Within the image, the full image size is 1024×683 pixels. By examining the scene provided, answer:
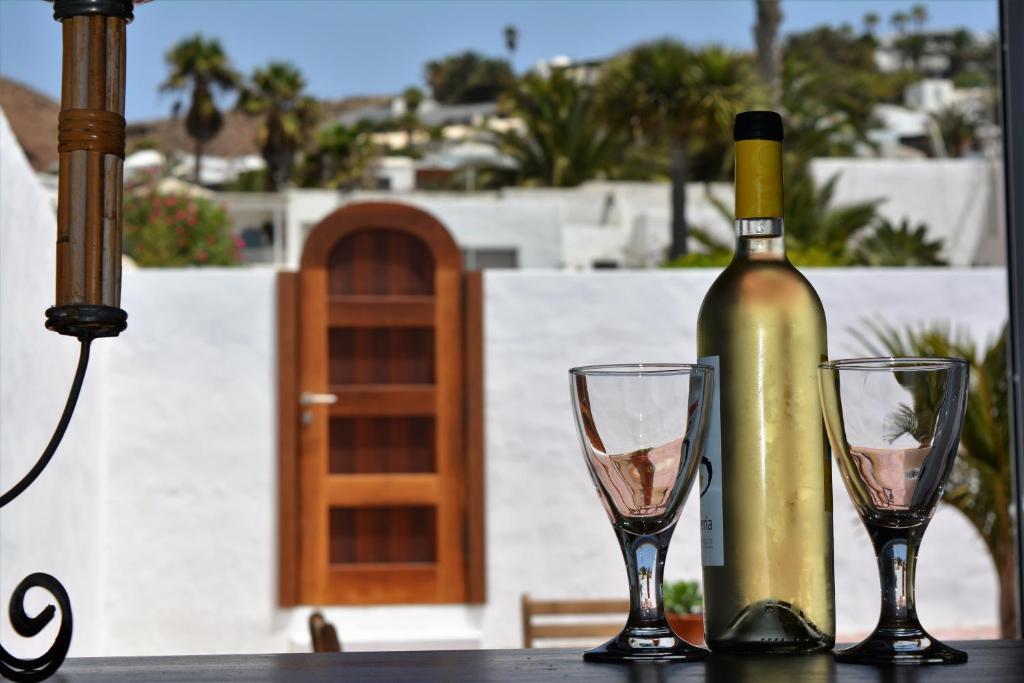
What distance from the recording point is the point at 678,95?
46.6ft

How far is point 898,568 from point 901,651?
0.15ft

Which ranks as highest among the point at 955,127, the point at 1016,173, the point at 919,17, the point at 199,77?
the point at 919,17

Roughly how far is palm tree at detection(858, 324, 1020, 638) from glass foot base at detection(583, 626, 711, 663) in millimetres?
3889

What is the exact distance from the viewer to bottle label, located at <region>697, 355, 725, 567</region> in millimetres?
780

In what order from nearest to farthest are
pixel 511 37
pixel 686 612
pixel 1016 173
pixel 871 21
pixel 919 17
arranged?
pixel 1016 173 < pixel 686 612 < pixel 511 37 < pixel 871 21 < pixel 919 17

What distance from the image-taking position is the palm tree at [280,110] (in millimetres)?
24828

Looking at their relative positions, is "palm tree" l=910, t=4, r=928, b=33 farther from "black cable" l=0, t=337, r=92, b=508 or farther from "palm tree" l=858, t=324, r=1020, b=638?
"black cable" l=0, t=337, r=92, b=508

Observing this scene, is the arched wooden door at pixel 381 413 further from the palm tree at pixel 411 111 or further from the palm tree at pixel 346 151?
the palm tree at pixel 411 111

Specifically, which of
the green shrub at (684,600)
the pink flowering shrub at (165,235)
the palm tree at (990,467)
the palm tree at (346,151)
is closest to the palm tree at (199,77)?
the palm tree at (346,151)

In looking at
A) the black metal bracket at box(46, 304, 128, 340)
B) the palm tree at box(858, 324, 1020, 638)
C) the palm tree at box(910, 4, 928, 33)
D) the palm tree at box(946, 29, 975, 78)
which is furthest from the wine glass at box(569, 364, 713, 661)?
the palm tree at box(910, 4, 928, 33)

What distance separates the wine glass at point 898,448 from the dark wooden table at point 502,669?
0.11 feet

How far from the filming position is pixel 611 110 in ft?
47.9

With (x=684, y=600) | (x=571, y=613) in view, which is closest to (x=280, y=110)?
Result: (x=571, y=613)

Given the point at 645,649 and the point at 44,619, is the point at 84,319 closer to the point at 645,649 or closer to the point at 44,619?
the point at 44,619
